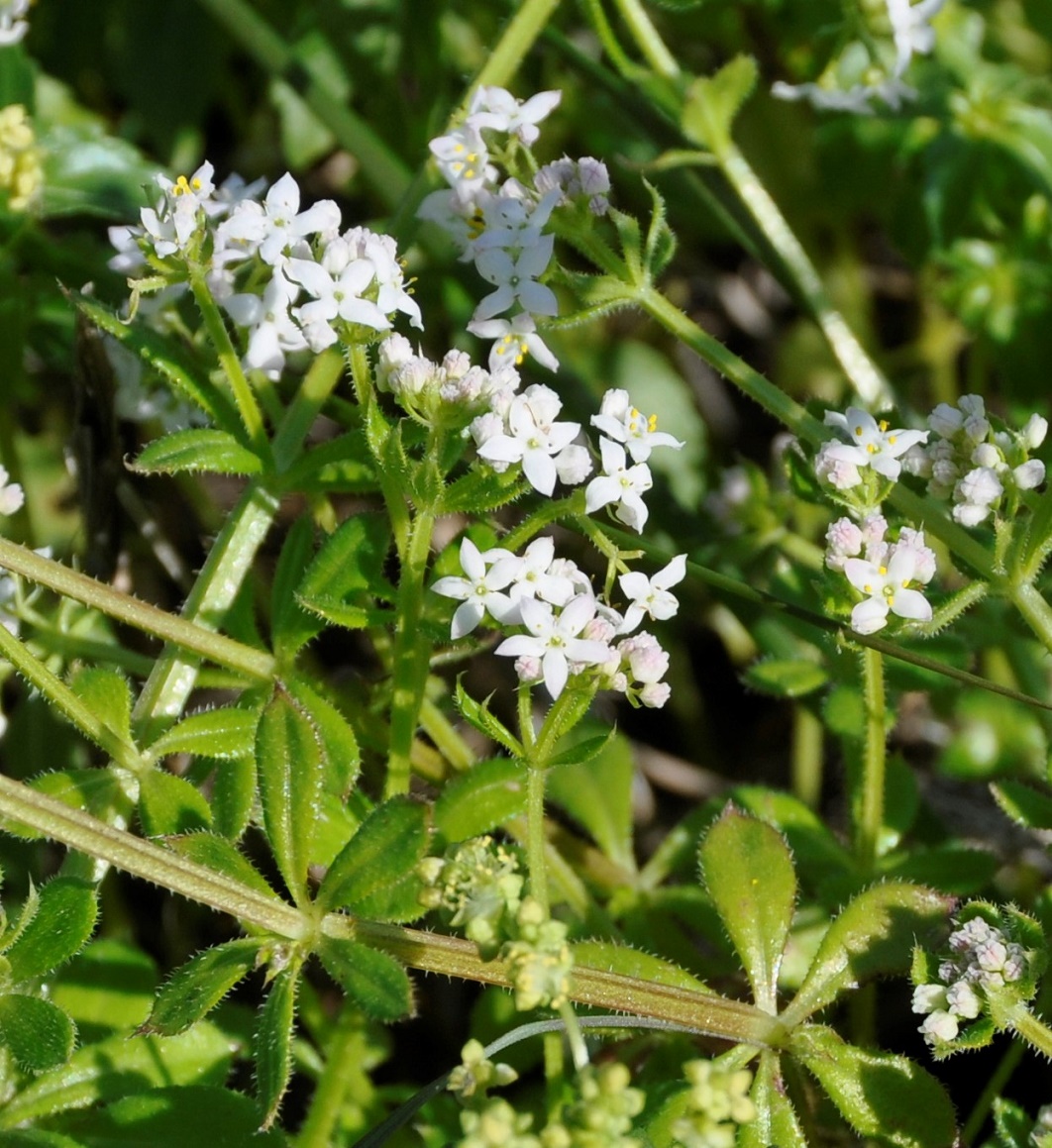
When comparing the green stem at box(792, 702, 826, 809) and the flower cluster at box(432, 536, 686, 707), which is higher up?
the flower cluster at box(432, 536, 686, 707)

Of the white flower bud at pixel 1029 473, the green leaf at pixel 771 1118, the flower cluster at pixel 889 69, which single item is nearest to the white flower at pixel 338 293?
the white flower bud at pixel 1029 473

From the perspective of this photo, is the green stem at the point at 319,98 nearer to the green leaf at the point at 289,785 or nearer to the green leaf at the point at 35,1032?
the green leaf at the point at 289,785

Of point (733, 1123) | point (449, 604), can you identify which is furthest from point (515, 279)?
point (733, 1123)

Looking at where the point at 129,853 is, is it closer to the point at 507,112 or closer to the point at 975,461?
the point at 975,461

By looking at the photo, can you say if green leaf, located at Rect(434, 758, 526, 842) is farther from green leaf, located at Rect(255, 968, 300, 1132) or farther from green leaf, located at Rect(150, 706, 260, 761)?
green leaf, located at Rect(255, 968, 300, 1132)

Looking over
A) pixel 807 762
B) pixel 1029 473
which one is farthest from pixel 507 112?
pixel 807 762

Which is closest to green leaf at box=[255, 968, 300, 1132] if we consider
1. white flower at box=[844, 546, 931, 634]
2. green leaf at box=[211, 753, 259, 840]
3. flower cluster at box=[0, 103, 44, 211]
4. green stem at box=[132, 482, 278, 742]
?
green leaf at box=[211, 753, 259, 840]
